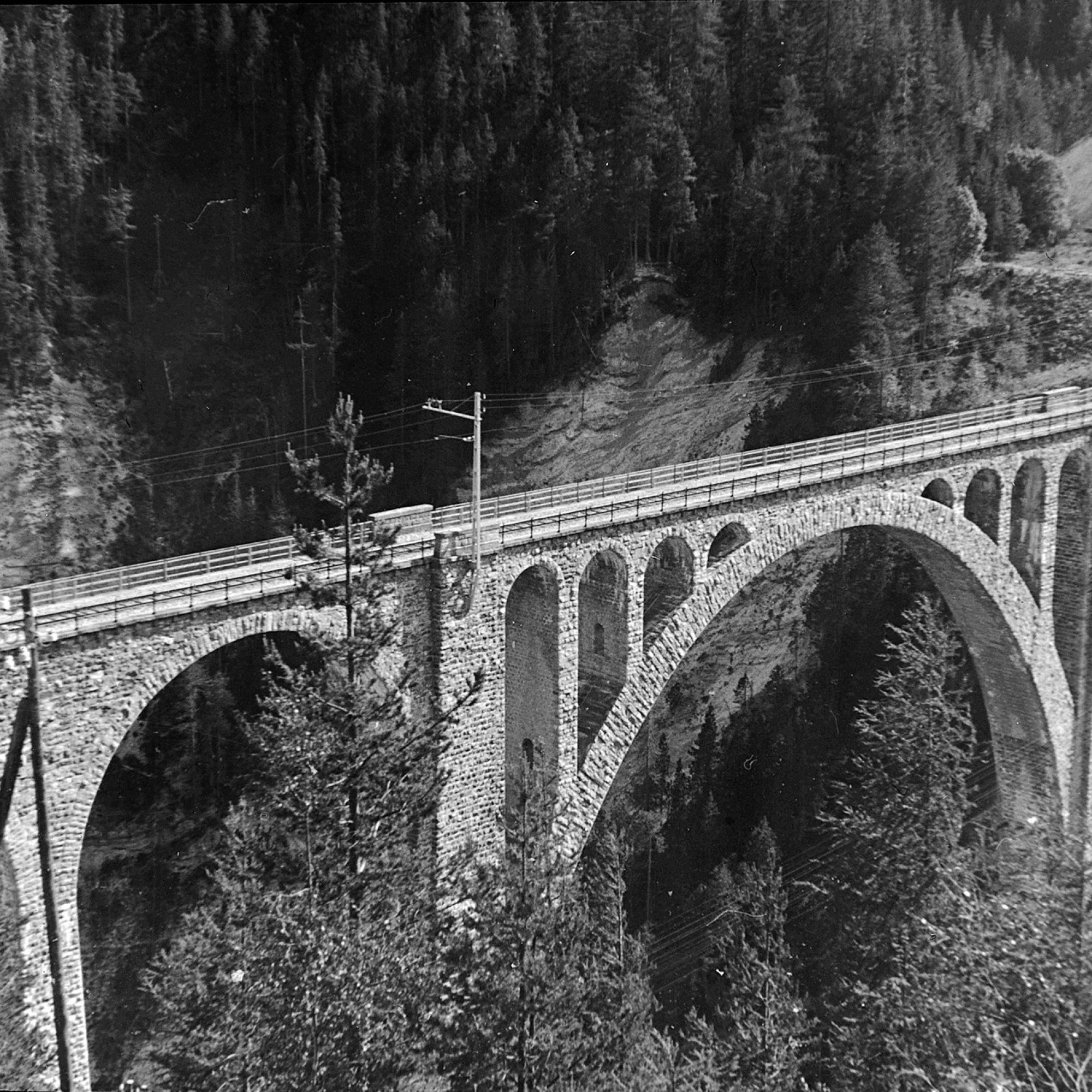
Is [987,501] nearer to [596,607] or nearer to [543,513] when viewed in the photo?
[596,607]

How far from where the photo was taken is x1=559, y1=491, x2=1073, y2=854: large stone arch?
891 inches

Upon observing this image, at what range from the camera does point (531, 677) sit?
22.0 meters

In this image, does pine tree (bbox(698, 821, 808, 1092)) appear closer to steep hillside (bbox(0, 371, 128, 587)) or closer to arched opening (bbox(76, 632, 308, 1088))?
arched opening (bbox(76, 632, 308, 1088))

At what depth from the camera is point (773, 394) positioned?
118 ft

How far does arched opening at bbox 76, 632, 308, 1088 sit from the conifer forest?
8 centimetres

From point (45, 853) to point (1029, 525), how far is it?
2205cm

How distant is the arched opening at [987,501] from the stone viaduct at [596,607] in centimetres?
6

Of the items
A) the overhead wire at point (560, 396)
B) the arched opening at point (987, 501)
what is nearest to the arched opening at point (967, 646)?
the arched opening at point (987, 501)

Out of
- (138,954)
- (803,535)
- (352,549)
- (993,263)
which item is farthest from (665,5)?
(138,954)

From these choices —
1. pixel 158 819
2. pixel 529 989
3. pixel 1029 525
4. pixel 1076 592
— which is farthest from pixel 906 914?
pixel 158 819

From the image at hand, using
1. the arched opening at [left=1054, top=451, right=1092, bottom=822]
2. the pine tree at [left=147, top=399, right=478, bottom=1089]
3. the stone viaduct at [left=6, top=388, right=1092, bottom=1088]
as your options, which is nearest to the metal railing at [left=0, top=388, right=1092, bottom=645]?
the stone viaduct at [left=6, top=388, right=1092, bottom=1088]

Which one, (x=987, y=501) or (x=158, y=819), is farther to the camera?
(x=158, y=819)

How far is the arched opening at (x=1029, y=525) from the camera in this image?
2898cm

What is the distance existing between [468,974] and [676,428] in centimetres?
Answer: 2171
